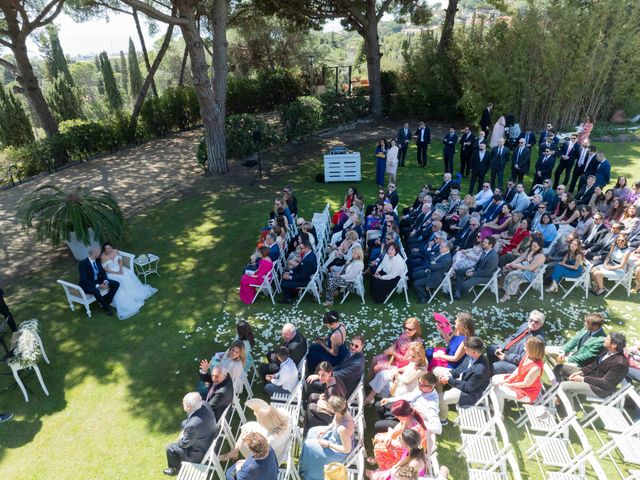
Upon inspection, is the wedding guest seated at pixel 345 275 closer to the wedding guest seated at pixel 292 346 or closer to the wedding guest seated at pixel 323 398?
the wedding guest seated at pixel 292 346

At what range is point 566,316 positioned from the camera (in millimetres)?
7270

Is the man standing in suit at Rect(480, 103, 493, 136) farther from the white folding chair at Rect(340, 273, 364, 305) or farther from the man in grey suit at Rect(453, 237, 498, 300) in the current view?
the white folding chair at Rect(340, 273, 364, 305)

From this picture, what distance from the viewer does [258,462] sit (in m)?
3.74

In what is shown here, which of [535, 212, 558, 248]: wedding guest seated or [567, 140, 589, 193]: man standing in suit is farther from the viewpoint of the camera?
[567, 140, 589, 193]: man standing in suit

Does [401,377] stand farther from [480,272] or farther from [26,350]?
[26,350]

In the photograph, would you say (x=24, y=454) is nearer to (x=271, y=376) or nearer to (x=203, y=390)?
(x=203, y=390)

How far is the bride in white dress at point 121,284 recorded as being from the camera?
7.84m

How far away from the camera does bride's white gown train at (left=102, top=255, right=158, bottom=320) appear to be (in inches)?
308

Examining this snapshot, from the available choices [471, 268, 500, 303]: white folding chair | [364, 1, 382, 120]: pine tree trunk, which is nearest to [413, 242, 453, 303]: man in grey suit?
[471, 268, 500, 303]: white folding chair

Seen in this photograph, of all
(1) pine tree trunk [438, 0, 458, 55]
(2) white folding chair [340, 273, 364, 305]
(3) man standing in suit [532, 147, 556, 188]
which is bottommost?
(2) white folding chair [340, 273, 364, 305]

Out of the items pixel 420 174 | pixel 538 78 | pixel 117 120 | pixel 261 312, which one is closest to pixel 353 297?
pixel 261 312

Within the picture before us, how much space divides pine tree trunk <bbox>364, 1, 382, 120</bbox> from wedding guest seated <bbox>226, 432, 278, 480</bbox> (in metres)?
20.2

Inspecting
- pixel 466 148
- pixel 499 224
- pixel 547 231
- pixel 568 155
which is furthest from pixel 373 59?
pixel 547 231

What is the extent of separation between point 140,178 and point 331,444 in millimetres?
13727
